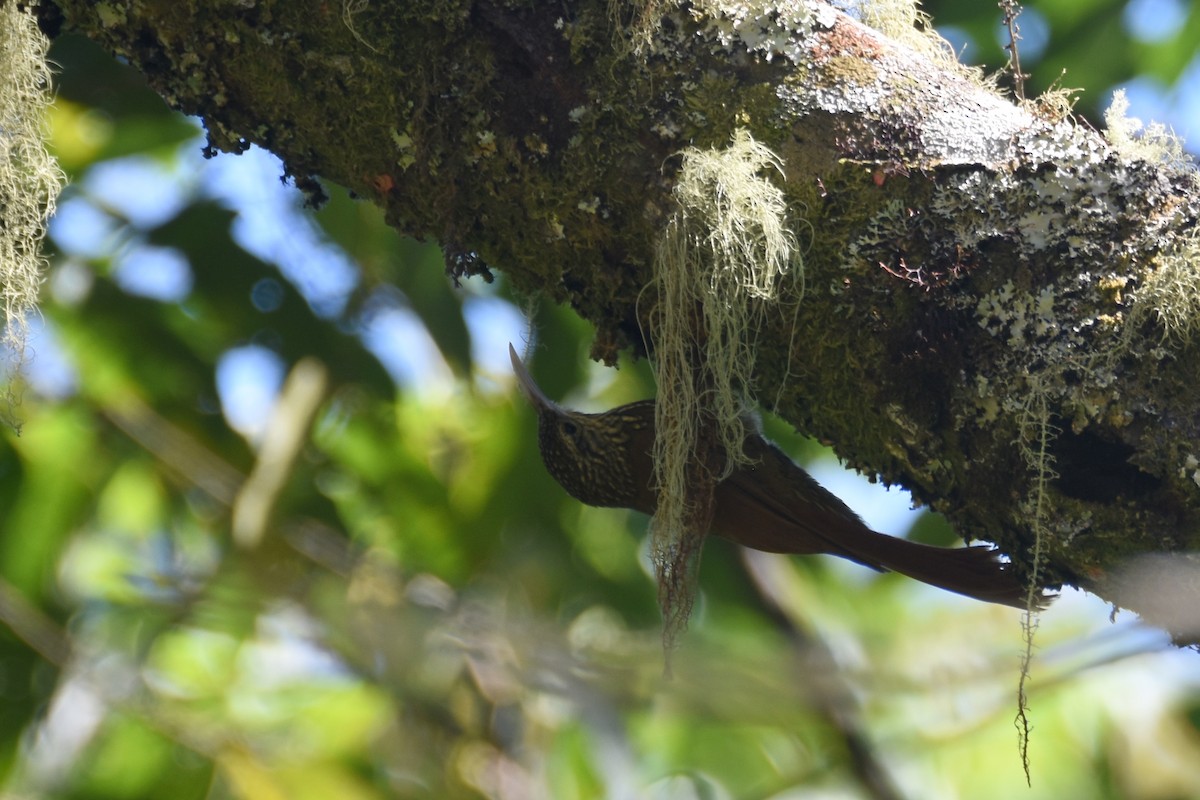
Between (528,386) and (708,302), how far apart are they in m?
1.37

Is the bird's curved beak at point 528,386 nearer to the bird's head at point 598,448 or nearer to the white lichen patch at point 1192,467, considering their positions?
the bird's head at point 598,448

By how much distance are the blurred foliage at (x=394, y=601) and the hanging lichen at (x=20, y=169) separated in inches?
45.8

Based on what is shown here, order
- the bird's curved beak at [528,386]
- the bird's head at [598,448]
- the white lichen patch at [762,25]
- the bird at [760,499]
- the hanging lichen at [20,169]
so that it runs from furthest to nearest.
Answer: the bird's head at [598,448] < the bird's curved beak at [528,386] < the bird at [760,499] < the hanging lichen at [20,169] < the white lichen patch at [762,25]

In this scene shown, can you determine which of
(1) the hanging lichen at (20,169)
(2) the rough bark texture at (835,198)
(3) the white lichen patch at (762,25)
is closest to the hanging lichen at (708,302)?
(2) the rough bark texture at (835,198)

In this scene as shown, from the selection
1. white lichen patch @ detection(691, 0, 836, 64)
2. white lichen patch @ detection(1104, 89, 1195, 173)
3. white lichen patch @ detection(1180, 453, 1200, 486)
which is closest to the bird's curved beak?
white lichen patch @ detection(691, 0, 836, 64)

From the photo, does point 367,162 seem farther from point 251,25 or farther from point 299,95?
point 251,25

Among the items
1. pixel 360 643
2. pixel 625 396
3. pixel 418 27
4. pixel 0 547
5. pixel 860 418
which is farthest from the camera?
pixel 360 643

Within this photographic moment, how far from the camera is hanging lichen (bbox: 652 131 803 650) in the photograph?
4.93ft

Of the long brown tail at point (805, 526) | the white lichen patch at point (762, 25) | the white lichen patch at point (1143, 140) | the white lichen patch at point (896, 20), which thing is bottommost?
the long brown tail at point (805, 526)

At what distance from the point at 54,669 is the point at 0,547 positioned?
0.38 meters

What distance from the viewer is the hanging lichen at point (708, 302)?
4.93ft

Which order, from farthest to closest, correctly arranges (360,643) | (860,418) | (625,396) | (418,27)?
(360,643) < (625,396) < (418,27) < (860,418)

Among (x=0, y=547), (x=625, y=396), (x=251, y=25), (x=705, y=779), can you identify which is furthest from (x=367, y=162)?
(x=705, y=779)

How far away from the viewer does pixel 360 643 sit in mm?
3701
